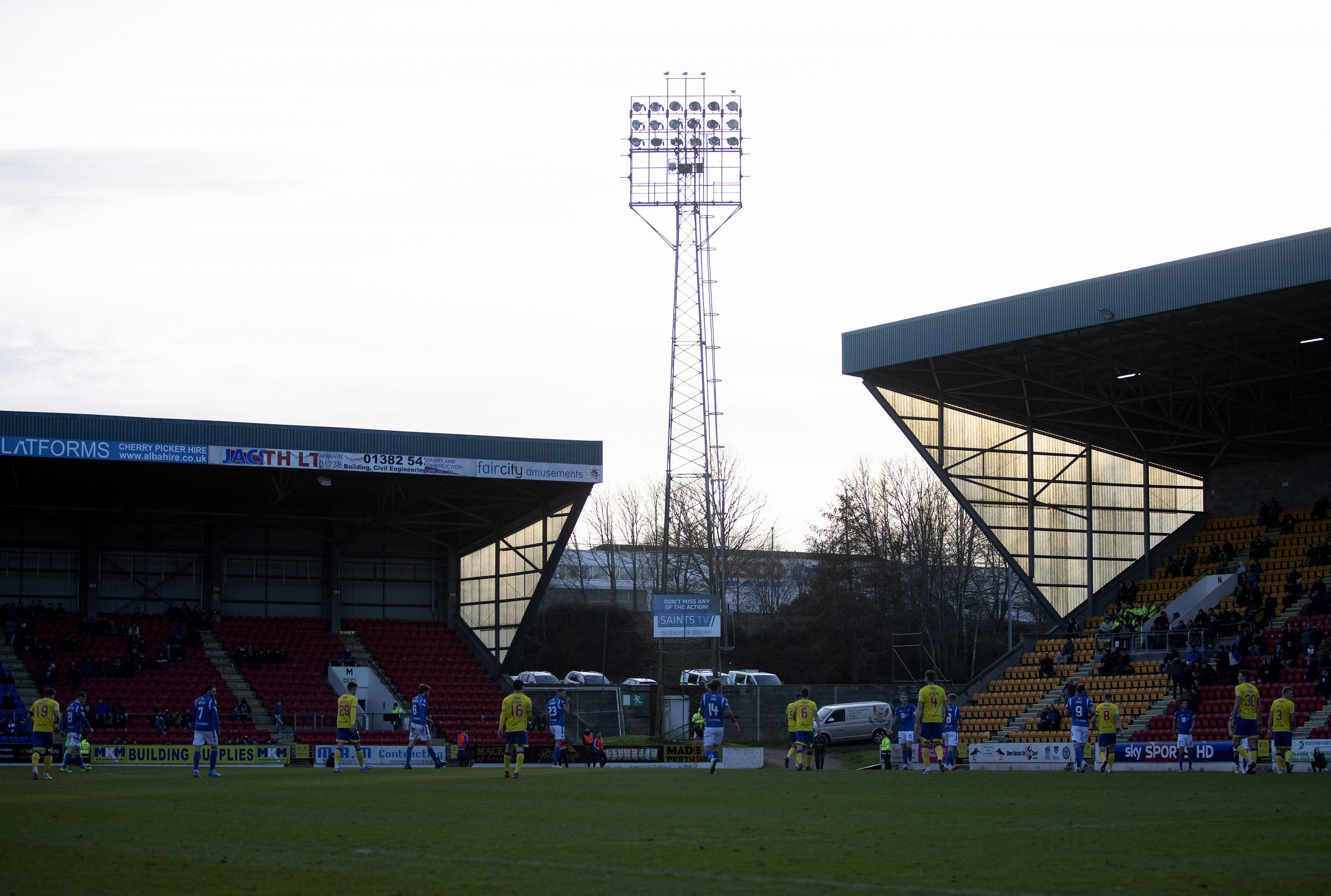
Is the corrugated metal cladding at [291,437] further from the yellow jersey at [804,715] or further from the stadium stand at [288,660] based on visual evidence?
the yellow jersey at [804,715]

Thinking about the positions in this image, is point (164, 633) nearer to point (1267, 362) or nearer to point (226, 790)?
point (226, 790)

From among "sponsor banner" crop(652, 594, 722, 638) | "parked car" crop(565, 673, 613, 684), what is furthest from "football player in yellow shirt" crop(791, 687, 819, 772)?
"parked car" crop(565, 673, 613, 684)

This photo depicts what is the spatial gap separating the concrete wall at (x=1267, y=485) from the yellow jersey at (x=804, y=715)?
24848 mm

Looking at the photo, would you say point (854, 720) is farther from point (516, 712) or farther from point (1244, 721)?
point (516, 712)

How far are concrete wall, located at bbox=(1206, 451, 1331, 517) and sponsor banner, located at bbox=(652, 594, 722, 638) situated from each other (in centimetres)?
1832

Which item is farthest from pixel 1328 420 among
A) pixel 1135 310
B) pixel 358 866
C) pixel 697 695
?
pixel 358 866

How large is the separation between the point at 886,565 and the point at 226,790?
59974 millimetres

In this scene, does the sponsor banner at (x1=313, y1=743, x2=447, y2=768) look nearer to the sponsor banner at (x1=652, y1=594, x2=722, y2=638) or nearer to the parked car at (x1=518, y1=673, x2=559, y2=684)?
the sponsor banner at (x1=652, y1=594, x2=722, y2=638)

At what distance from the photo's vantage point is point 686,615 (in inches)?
1845

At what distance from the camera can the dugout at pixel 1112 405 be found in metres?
37.6

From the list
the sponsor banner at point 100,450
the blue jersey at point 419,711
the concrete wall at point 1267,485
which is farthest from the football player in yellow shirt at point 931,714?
the sponsor banner at point 100,450

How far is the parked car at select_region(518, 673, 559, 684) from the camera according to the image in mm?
61719

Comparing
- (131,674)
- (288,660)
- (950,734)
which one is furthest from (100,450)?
(950,734)

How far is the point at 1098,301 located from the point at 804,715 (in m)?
14.6
